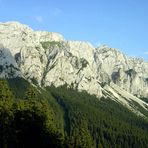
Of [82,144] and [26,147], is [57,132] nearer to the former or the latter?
[26,147]

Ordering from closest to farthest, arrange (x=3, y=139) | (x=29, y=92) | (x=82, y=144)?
(x=3, y=139) → (x=29, y=92) → (x=82, y=144)

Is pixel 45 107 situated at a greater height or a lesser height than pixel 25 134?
greater

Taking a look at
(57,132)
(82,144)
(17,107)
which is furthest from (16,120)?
(82,144)

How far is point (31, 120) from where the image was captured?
8438 cm

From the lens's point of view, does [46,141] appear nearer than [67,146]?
Yes

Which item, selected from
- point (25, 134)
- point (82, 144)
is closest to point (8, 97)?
point (25, 134)

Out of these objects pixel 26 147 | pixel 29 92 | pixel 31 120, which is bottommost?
pixel 26 147

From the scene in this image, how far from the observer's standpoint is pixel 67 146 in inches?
3654

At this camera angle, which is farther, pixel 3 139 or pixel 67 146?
pixel 67 146

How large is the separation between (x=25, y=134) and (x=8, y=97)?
7.99m

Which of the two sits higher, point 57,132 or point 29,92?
point 29,92

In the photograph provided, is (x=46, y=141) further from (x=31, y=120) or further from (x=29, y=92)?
(x=29, y=92)

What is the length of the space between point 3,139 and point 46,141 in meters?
8.33

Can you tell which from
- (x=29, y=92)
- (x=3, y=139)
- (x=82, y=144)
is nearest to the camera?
(x=3, y=139)
